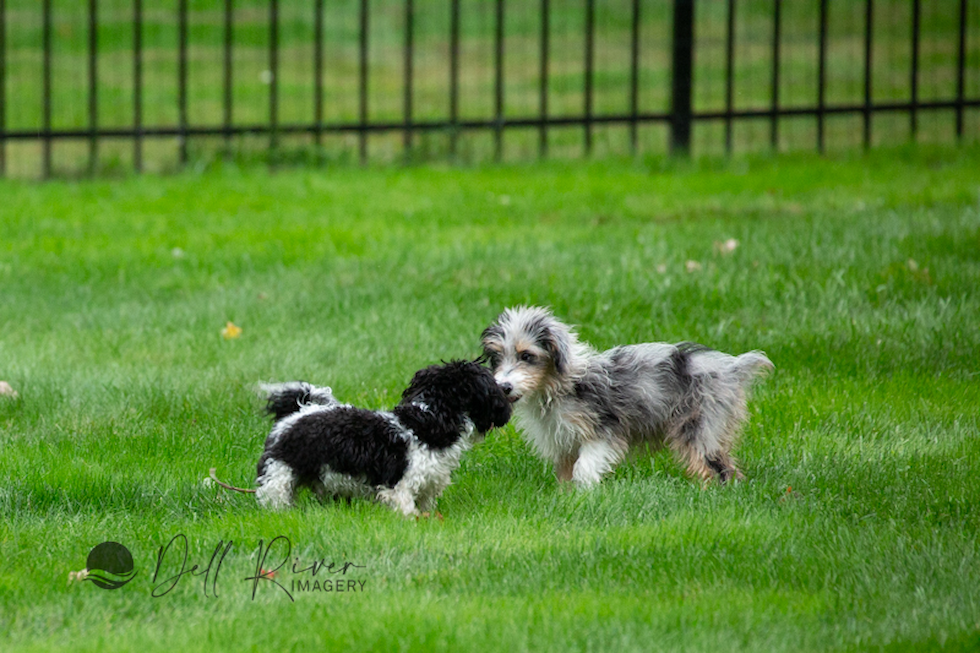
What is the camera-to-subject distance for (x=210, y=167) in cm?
1309

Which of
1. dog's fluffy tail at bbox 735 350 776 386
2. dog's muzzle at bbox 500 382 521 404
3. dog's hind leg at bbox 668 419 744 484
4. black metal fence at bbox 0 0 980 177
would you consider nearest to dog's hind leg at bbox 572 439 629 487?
dog's hind leg at bbox 668 419 744 484

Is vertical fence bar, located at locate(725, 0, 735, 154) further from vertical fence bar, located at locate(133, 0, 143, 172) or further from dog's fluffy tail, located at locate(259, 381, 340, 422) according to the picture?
dog's fluffy tail, located at locate(259, 381, 340, 422)

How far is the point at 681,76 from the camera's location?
13602 mm

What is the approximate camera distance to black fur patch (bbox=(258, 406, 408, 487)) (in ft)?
14.5

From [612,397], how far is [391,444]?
3.42ft

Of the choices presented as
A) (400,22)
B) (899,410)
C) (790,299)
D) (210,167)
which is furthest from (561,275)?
(400,22)

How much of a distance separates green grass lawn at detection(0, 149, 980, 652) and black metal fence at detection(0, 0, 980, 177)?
151cm

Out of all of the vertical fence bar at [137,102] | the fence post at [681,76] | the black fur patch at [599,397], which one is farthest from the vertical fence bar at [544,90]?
the black fur patch at [599,397]

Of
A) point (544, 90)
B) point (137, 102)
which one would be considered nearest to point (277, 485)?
point (137, 102)

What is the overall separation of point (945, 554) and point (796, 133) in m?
12.5

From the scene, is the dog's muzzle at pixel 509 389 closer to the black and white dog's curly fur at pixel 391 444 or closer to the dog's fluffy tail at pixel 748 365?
the black and white dog's curly fur at pixel 391 444

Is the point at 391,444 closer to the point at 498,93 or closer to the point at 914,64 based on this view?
the point at 498,93

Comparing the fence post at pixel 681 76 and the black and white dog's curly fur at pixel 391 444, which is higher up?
the fence post at pixel 681 76

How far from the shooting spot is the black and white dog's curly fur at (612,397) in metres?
4.90
